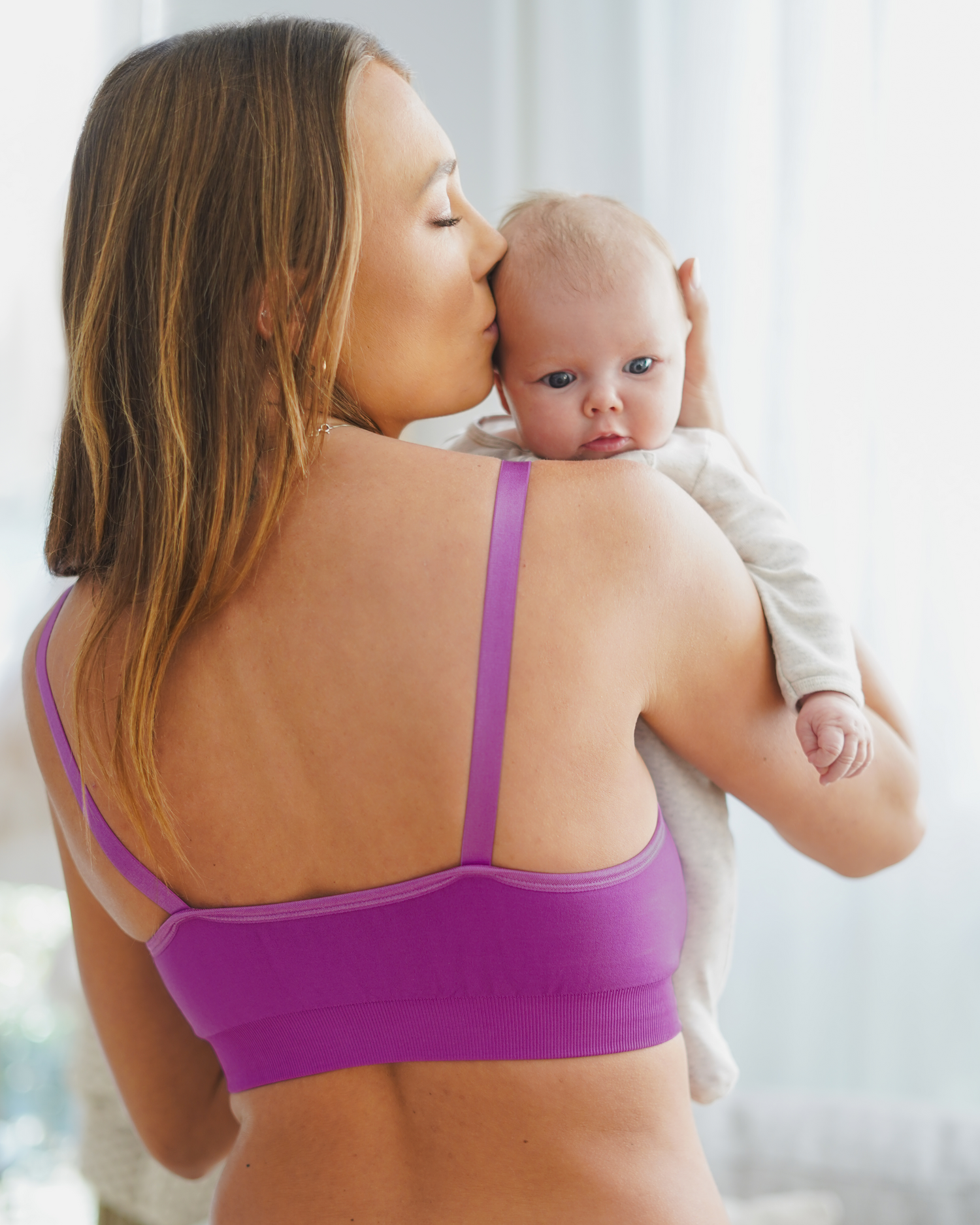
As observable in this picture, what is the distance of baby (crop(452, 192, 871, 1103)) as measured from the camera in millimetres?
1031

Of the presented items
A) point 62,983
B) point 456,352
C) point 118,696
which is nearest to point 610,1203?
point 118,696

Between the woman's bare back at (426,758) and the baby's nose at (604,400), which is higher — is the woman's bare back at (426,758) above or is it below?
below

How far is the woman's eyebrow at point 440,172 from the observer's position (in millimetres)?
939

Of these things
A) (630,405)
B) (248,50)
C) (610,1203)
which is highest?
(248,50)

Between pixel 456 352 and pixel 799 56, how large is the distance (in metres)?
1.59

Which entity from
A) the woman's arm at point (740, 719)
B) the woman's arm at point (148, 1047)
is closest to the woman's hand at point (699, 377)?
the woman's arm at point (740, 719)

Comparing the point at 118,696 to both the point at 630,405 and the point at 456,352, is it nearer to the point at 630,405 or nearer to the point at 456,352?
the point at 456,352

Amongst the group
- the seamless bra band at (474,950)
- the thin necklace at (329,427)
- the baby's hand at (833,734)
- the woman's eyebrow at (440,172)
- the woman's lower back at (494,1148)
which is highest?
the woman's eyebrow at (440,172)

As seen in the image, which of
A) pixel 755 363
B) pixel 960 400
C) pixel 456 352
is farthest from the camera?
pixel 755 363

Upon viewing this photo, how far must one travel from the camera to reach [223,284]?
0.87 m

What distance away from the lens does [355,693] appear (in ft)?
2.62

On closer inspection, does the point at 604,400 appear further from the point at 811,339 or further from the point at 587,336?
the point at 811,339

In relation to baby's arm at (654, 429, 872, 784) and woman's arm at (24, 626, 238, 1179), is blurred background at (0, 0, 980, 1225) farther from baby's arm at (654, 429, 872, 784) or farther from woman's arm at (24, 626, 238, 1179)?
baby's arm at (654, 429, 872, 784)

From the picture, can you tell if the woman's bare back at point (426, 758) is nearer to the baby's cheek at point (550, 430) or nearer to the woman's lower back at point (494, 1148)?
the woman's lower back at point (494, 1148)
